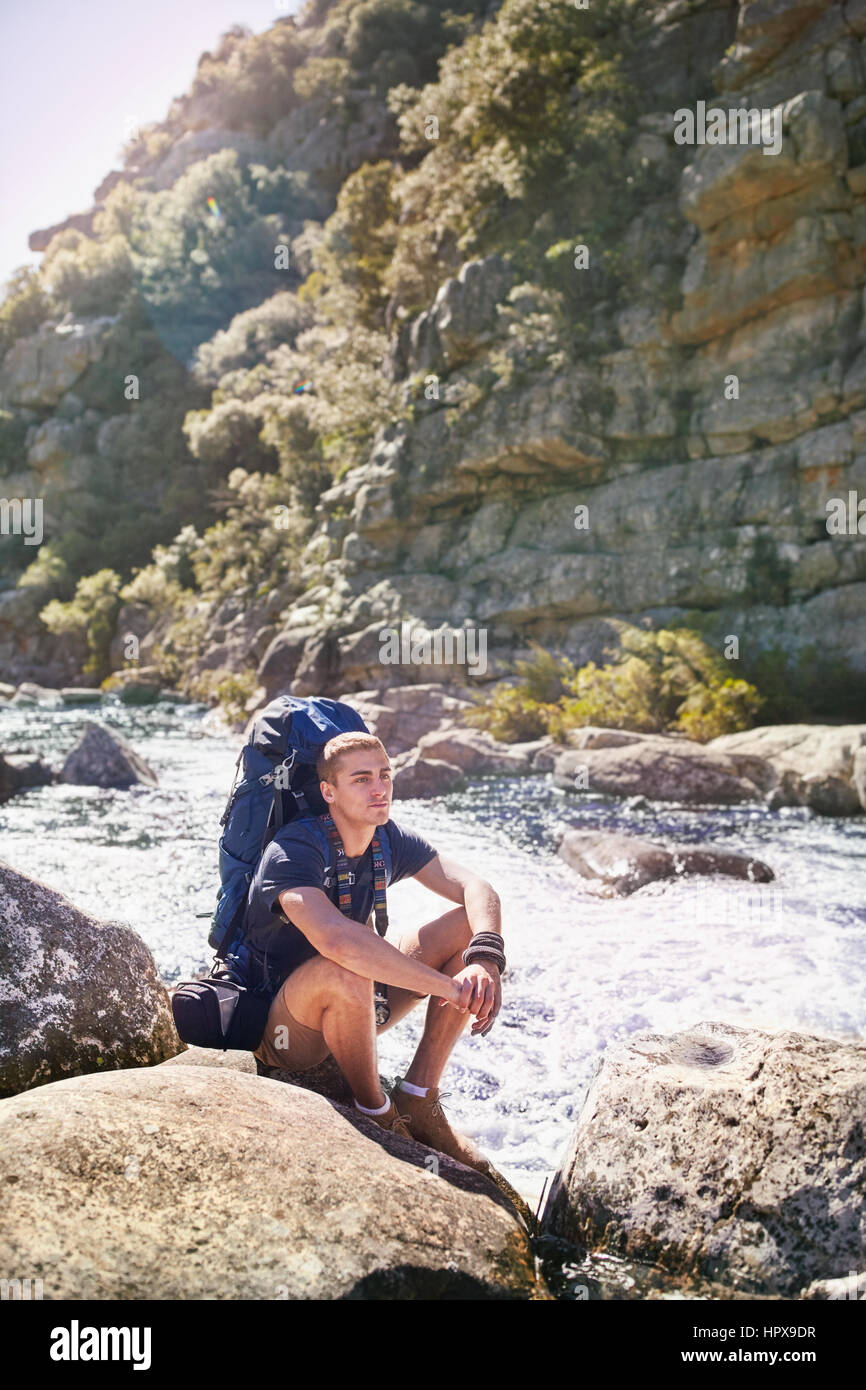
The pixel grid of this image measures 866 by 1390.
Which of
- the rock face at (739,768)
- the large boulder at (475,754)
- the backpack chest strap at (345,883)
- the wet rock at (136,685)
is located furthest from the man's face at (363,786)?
the wet rock at (136,685)

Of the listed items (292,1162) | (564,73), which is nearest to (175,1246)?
(292,1162)

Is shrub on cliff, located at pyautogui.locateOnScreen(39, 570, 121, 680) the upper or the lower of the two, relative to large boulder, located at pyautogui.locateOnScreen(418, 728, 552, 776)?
upper

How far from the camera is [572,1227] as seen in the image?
3.03 meters

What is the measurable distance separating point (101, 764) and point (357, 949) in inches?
417

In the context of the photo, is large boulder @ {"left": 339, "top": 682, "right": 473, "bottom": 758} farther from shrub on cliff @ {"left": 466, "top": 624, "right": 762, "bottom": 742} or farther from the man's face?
the man's face

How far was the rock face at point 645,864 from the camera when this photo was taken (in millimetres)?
7957

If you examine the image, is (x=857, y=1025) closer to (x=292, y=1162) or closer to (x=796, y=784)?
(x=292, y=1162)

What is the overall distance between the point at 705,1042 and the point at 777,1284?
107 cm

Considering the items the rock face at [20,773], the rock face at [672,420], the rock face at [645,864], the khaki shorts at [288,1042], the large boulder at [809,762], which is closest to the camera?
the khaki shorts at [288,1042]

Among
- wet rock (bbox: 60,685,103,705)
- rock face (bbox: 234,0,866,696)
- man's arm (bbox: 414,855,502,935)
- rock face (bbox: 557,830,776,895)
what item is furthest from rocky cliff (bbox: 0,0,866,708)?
man's arm (bbox: 414,855,502,935)

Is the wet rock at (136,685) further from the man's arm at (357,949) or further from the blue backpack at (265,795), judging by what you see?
the man's arm at (357,949)

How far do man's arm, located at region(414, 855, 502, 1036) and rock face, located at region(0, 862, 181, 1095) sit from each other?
4.05ft

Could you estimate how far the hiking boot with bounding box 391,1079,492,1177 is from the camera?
334 cm

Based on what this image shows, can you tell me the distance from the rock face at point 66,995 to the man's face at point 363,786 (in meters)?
1.17
